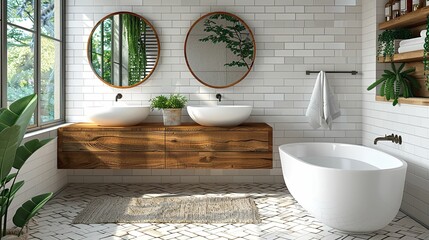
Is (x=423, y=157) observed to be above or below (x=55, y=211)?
above

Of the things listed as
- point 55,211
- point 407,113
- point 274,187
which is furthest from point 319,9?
point 55,211

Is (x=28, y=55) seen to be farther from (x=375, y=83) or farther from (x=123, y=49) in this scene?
(x=375, y=83)

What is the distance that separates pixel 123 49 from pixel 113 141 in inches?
51.9

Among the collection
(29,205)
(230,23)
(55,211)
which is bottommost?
(55,211)

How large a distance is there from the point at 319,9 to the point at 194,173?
8.73 ft

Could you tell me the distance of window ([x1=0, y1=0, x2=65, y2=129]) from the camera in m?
4.09

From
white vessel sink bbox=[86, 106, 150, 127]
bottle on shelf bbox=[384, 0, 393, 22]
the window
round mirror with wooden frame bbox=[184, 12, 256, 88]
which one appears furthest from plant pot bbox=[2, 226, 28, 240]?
bottle on shelf bbox=[384, 0, 393, 22]

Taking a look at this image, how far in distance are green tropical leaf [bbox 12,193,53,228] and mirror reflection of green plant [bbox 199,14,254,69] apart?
10.7ft

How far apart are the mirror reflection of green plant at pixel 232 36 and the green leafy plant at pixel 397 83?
1619 millimetres

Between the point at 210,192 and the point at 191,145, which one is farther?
the point at 210,192

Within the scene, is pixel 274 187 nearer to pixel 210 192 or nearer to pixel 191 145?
pixel 210 192

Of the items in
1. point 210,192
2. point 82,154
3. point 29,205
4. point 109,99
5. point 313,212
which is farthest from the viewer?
point 109,99

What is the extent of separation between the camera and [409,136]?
173 inches

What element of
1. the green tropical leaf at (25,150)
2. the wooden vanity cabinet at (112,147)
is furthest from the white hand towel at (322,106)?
the green tropical leaf at (25,150)
